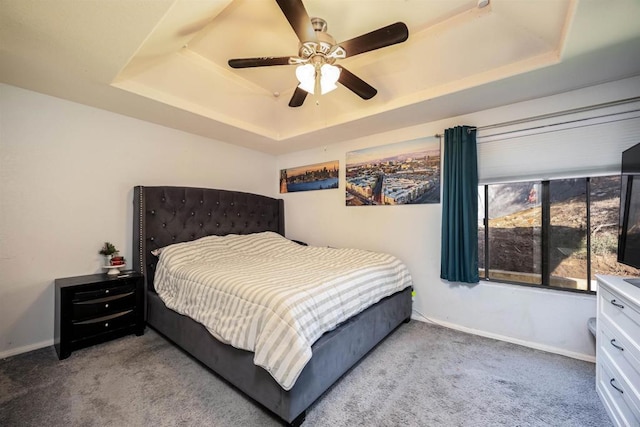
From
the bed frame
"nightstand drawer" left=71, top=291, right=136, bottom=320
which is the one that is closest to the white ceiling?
the bed frame

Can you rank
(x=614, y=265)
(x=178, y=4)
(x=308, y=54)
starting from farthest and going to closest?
1. (x=614, y=265)
2. (x=308, y=54)
3. (x=178, y=4)

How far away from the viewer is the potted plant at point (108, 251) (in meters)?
2.64

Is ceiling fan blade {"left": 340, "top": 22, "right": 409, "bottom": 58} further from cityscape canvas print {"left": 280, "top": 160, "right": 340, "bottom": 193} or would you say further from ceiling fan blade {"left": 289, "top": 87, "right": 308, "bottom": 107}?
cityscape canvas print {"left": 280, "top": 160, "right": 340, "bottom": 193}

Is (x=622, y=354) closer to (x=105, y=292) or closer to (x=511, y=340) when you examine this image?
(x=511, y=340)

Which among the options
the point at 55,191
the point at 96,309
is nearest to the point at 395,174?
the point at 96,309

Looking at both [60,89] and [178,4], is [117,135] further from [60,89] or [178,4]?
[178,4]

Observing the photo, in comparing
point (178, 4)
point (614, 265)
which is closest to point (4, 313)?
point (178, 4)

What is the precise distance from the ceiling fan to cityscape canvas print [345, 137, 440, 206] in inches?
53.6

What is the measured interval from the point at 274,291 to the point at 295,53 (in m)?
2.21

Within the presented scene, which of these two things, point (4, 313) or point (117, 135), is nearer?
point (4, 313)

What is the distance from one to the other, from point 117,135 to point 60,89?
0.58 m

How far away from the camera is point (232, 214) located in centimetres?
369

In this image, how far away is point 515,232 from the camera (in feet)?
8.64

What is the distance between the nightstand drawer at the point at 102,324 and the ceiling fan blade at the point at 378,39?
9.84 feet
